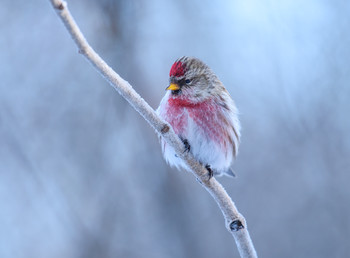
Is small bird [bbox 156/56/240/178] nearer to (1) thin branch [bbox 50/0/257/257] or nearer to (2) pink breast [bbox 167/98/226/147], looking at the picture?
(2) pink breast [bbox 167/98/226/147]

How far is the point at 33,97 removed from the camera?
4555 mm

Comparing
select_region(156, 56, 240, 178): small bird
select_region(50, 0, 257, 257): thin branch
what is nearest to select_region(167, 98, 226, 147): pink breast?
select_region(156, 56, 240, 178): small bird

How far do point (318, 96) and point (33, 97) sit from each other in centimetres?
299

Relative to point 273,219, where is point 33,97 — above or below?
above

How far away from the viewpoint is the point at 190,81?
2773 millimetres

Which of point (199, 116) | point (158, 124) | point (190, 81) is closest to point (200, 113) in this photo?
point (199, 116)

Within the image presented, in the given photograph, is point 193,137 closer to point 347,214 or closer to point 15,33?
point 347,214

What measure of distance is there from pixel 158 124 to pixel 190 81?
1.17 m

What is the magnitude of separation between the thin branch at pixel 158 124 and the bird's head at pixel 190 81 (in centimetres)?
78

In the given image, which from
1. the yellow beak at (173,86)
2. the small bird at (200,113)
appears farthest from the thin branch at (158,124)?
the yellow beak at (173,86)

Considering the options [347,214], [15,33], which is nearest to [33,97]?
[15,33]

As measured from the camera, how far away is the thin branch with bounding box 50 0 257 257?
1.19 m

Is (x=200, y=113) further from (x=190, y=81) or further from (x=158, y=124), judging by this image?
(x=158, y=124)

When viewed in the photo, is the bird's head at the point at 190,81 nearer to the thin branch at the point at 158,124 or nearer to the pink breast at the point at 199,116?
the pink breast at the point at 199,116
